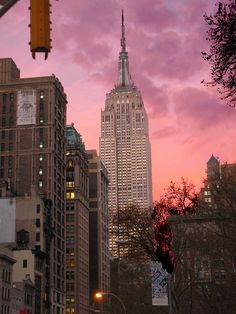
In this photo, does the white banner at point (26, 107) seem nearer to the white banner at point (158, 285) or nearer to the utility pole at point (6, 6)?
the white banner at point (158, 285)

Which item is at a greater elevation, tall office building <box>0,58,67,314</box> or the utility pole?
tall office building <box>0,58,67,314</box>

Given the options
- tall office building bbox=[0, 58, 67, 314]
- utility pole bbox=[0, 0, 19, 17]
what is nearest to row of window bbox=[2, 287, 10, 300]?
tall office building bbox=[0, 58, 67, 314]

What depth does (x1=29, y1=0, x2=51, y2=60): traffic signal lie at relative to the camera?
373 inches

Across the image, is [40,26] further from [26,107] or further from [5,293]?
[26,107]

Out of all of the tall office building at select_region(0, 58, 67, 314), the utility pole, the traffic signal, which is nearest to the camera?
the traffic signal

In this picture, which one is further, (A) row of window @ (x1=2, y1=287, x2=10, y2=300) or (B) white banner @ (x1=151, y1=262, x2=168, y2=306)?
(A) row of window @ (x1=2, y1=287, x2=10, y2=300)

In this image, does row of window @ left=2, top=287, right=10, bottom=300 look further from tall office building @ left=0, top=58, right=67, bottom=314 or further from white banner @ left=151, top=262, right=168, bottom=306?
white banner @ left=151, top=262, right=168, bottom=306

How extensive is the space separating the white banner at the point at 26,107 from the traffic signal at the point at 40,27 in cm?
18835

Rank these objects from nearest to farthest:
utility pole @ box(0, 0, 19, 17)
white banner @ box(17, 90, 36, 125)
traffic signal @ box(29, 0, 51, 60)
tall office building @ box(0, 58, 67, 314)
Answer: traffic signal @ box(29, 0, 51, 60)
utility pole @ box(0, 0, 19, 17)
tall office building @ box(0, 58, 67, 314)
white banner @ box(17, 90, 36, 125)

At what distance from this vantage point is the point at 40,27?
953 cm

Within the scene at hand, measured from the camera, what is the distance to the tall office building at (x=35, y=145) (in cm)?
18638

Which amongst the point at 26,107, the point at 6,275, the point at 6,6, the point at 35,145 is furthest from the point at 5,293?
the point at 6,6

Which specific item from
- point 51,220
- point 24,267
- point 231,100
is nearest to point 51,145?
point 51,220

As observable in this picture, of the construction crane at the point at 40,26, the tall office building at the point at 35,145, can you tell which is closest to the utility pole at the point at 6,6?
the construction crane at the point at 40,26
